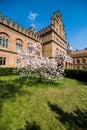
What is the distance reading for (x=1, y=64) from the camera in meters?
20.4

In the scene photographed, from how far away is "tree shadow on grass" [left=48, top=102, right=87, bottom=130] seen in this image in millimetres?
4852

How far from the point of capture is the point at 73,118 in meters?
5.42

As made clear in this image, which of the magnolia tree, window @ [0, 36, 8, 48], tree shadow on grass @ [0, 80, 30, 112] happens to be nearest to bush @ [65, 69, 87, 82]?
the magnolia tree

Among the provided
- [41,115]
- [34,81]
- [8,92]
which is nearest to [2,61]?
[34,81]

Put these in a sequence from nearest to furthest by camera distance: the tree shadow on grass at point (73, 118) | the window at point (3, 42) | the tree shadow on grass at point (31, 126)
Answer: the tree shadow on grass at point (31, 126)
the tree shadow on grass at point (73, 118)
the window at point (3, 42)

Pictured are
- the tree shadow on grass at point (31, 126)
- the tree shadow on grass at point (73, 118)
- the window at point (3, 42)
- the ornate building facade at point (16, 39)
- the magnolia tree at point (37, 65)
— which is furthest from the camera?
the ornate building facade at point (16, 39)

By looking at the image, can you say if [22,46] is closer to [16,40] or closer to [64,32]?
[16,40]

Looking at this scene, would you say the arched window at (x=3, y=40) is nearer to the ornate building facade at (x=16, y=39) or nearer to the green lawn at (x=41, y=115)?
the ornate building facade at (x=16, y=39)

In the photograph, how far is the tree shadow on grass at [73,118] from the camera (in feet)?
15.9

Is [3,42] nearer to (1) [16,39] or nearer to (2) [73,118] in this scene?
(1) [16,39]

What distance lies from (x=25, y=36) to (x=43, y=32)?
7.66 m

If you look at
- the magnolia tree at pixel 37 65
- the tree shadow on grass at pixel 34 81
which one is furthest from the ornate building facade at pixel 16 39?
the tree shadow on grass at pixel 34 81

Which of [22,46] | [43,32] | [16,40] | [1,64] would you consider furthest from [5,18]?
[43,32]

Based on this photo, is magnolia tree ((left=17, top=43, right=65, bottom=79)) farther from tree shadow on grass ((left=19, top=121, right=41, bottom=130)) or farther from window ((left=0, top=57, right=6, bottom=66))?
window ((left=0, top=57, right=6, bottom=66))
